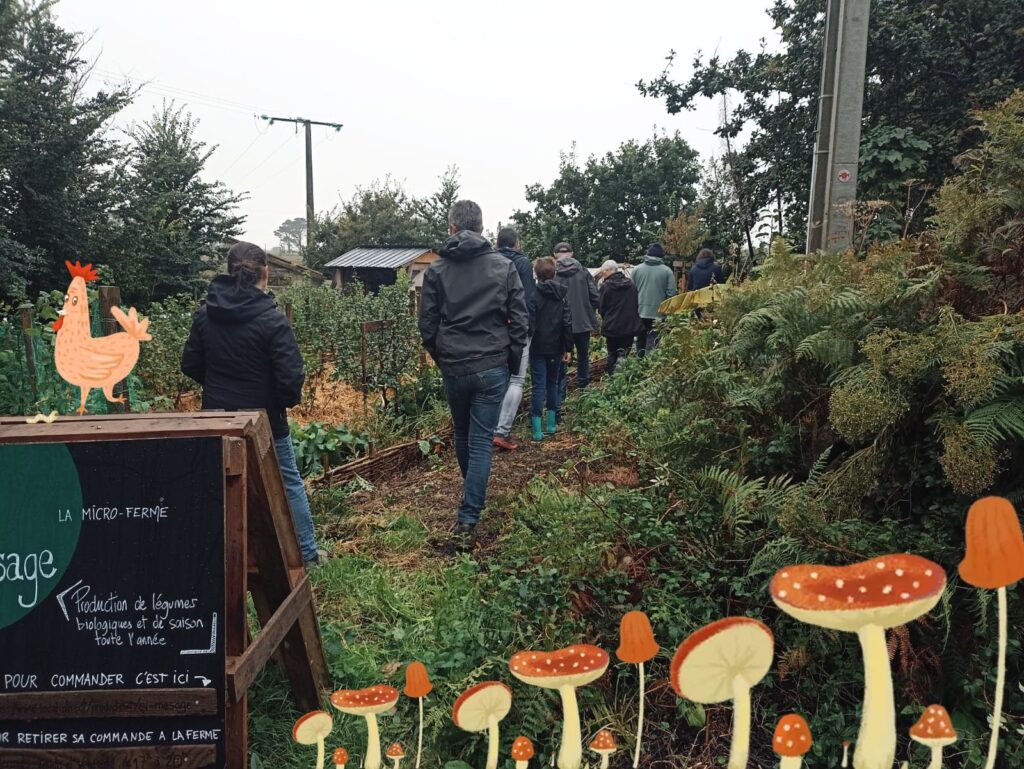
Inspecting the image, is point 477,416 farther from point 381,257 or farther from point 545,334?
point 381,257

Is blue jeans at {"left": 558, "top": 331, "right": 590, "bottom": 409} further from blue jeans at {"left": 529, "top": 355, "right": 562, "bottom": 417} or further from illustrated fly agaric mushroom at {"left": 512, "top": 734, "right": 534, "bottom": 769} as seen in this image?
illustrated fly agaric mushroom at {"left": 512, "top": 734, "right": 534, "bottom": 769}

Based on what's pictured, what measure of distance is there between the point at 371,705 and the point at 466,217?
2978 millimetres

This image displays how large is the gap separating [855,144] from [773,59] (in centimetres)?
523

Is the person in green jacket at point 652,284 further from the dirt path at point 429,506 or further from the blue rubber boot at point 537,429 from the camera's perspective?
the dirt path at point 429,506

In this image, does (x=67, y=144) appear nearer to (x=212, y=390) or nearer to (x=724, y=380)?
(x=212, y=390)

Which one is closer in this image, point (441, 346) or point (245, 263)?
point (245, 263)

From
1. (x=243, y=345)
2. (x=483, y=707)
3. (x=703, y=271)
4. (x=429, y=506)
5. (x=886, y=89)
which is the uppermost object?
(x=886, y=89)

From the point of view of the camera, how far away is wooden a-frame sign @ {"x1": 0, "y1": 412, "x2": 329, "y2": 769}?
181cm

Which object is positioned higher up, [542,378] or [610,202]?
[610,202]

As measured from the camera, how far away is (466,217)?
391 cm

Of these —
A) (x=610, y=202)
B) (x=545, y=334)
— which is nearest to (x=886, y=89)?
(x=545, y=334)

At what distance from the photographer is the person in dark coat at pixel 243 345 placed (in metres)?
3.33

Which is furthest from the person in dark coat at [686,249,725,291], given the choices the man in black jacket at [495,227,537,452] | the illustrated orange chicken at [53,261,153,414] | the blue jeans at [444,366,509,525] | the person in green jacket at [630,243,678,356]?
the illustrated orange chicken at [53,261,153,414]

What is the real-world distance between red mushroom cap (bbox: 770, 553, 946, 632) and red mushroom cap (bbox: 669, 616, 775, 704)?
0.11 metres
